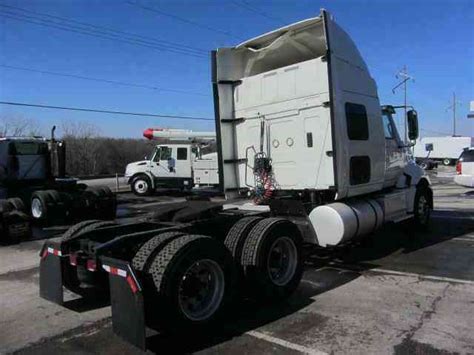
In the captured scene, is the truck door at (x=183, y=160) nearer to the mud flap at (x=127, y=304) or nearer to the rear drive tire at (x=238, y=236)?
the rear drive tire at (x=238, y=236)

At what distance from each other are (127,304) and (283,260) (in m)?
2.43

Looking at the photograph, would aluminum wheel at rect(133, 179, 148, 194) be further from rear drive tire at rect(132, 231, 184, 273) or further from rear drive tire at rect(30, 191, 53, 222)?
rear drive tire at rect(132, 231, 184, 273)

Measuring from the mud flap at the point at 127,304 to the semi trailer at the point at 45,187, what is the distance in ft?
34.5

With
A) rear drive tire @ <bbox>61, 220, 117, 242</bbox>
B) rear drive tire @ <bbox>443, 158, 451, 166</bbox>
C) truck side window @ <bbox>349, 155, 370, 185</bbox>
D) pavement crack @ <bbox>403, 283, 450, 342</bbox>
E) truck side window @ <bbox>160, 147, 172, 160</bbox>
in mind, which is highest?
truck side window @ <bbox>160, 147, 172, 160</bbox>

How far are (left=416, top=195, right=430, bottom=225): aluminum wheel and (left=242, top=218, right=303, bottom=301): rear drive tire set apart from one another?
543cm

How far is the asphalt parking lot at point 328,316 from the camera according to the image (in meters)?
4.63

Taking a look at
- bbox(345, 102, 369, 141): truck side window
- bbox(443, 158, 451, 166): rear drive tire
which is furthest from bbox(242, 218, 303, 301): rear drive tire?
bbox(443, 158, 451, 166): rear drive tire

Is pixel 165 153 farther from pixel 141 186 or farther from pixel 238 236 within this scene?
pixel 238 236

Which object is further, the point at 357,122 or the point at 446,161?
the point at 446,161

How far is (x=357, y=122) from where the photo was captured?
832 cm

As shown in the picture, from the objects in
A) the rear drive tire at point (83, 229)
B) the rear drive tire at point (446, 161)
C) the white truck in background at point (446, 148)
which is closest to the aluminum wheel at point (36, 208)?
the rear drive tire at point (83, 229)

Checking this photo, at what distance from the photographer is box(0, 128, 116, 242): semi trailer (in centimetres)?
1452

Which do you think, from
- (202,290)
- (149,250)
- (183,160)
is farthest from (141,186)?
(149,250)

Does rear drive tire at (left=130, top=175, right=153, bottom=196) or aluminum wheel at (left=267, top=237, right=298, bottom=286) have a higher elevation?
rear drive tire at (left=130, top=175, right=153, bottom=196)
